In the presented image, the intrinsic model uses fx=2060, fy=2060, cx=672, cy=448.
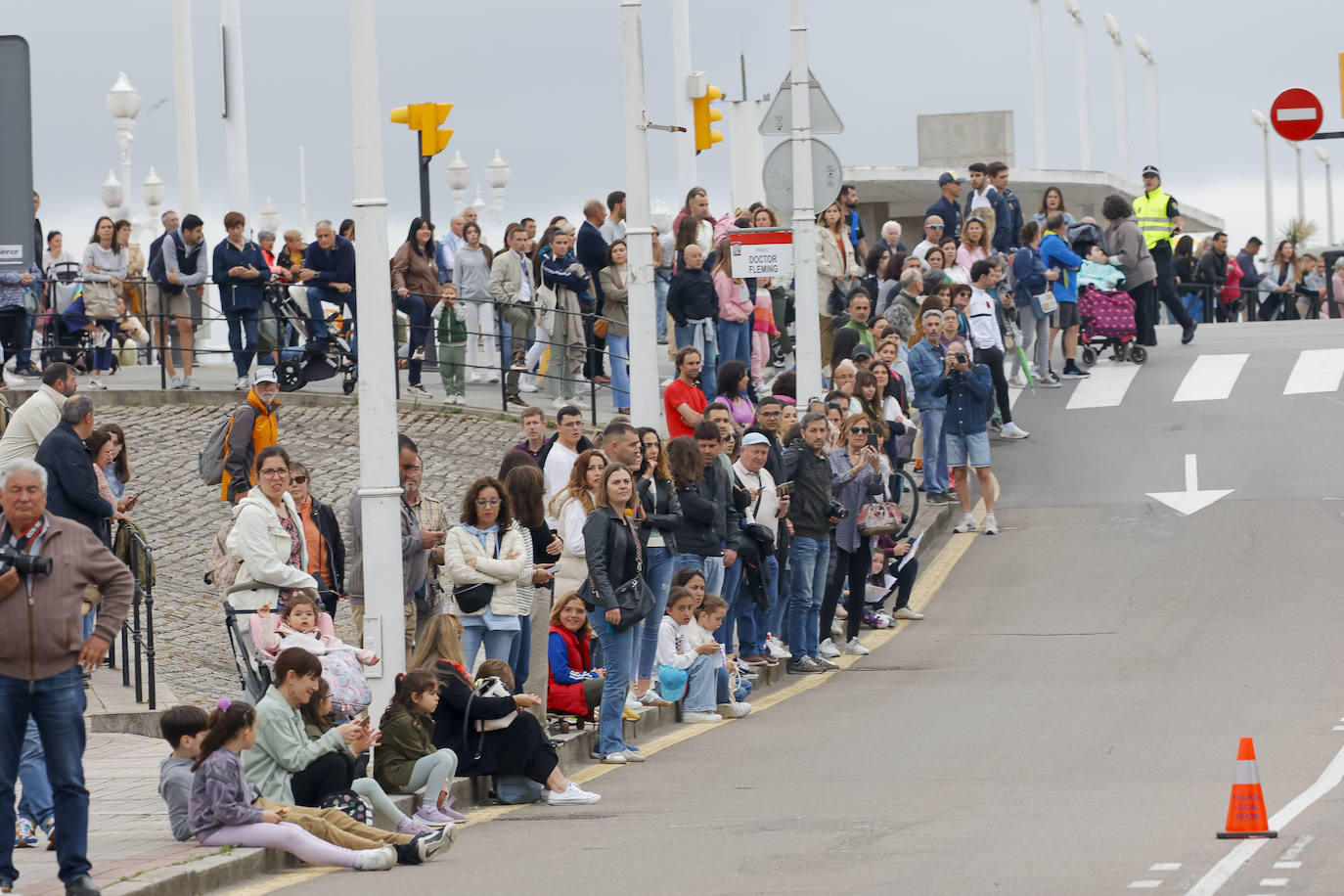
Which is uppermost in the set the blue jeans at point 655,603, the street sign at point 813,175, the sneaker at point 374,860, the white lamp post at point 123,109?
the white lamp post at point 123,109

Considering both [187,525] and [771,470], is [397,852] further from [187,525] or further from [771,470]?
[187,525]

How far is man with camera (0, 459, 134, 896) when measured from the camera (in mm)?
8594

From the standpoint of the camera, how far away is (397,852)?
982 centimetres

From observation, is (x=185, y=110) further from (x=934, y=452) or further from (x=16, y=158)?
(x=16, y=158)

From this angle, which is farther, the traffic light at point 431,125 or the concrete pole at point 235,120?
the concrete pole at point 235,120

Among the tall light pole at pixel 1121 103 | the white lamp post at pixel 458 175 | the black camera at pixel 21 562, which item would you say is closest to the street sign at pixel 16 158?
the black camera at pixel 21 562

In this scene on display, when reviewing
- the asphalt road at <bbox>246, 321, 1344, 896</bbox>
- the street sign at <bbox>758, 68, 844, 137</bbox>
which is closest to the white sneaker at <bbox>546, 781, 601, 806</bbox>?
the asphalt road at <bbox>246, 321, 1344, 896</bbox>

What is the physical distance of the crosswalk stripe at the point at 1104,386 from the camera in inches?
1060

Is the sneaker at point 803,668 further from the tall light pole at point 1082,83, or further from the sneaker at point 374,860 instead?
the tall light pole at point 1082,83

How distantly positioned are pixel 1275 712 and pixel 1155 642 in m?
3.40

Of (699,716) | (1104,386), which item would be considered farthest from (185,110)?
(699,716)

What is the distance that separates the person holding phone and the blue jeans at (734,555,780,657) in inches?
32.7

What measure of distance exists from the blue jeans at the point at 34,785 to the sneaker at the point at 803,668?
754cm

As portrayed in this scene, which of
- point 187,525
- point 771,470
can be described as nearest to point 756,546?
point 771,470
